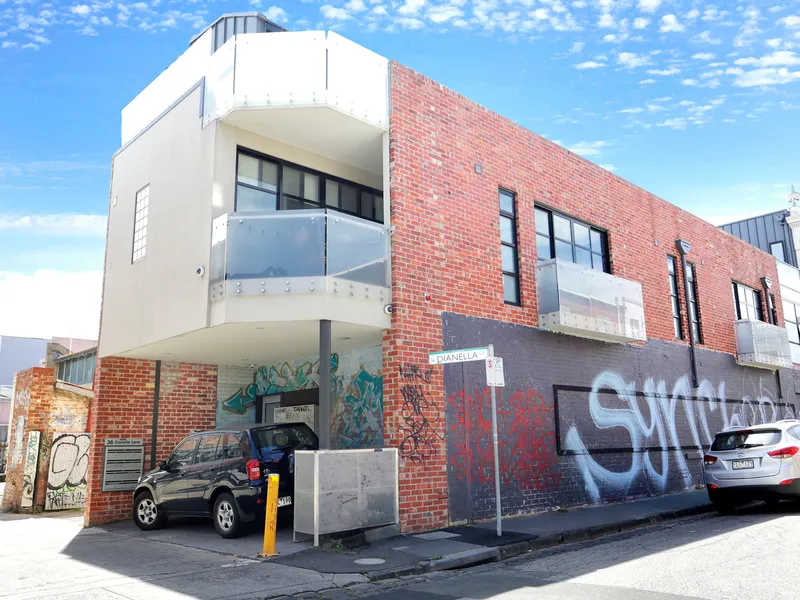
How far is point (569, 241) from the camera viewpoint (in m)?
14.6

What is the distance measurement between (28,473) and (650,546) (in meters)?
13.3

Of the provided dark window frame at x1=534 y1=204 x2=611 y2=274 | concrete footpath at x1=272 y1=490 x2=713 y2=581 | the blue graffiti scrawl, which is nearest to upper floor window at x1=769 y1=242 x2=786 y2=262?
dark window frame at x1=534 y1=204 x2=611 y2=274

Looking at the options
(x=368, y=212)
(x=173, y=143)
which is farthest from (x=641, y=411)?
(x=173, y=143)

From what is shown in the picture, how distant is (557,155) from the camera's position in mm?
14688

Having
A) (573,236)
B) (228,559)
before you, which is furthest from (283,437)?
(573,236)

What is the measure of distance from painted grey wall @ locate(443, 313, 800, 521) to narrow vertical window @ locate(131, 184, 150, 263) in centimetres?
591

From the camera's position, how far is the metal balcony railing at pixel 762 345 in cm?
1930

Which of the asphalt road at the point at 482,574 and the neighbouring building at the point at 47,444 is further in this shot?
the neighbouring building at the point at 47,444

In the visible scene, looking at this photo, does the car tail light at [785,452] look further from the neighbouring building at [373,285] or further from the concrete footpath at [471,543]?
the neighbouring building at [373,285]

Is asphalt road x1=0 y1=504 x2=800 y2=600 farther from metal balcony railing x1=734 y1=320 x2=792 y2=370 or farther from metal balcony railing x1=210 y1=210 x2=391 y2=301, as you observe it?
metal balcony railing x1=734 y1=320 x2=792 y2=370

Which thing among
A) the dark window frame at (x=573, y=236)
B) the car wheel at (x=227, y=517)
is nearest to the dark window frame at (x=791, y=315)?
the dark window frame at (x=573, y=236)

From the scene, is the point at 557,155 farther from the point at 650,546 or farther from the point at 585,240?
the point at 650,546

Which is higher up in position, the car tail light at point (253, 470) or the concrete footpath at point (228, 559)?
the car tail light at point (253, 470)

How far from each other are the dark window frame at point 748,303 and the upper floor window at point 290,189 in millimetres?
12849
